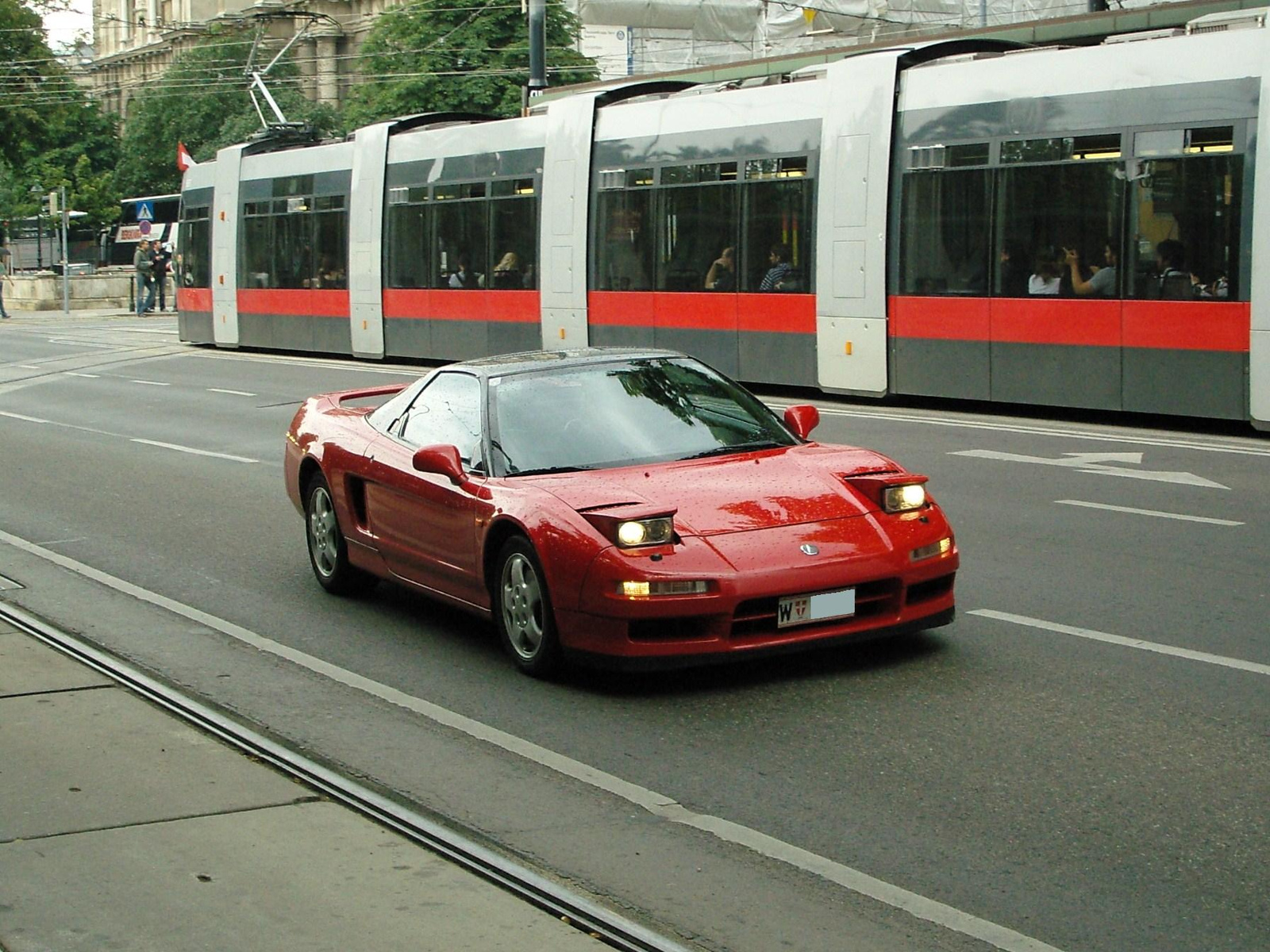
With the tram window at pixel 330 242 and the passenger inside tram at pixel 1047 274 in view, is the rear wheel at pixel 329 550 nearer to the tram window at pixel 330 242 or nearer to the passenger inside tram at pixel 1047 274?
the passenger inside tram at pixel 1047 274

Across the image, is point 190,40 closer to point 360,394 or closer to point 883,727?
point 360,394

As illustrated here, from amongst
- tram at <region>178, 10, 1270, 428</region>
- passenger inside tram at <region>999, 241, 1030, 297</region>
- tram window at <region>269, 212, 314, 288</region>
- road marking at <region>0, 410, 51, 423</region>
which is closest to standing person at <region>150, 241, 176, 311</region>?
tram window at <region>269, 212, 314, 288</region>

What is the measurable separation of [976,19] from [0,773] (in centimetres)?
6506

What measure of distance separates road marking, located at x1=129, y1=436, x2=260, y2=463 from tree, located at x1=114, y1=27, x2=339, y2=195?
64240 millimetres

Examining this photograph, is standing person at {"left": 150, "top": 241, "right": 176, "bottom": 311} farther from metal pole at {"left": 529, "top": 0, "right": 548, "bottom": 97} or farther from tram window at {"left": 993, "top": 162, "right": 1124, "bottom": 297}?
tram window at {"left": 993, "top": 162, "right": 1124, "bottom": 297}

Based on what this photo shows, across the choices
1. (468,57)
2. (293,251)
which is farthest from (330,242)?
(468,57)

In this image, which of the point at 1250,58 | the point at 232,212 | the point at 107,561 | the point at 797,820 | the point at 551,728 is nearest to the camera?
the point at 797,820

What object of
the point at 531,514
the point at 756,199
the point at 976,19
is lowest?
the point at 531,514

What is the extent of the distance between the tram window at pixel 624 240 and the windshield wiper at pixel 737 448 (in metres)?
14.1

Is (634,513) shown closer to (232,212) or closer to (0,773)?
(0,773)

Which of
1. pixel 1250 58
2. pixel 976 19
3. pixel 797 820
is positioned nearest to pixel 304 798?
pixel 797 820

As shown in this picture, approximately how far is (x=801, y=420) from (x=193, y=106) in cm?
7962

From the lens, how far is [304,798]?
594cm

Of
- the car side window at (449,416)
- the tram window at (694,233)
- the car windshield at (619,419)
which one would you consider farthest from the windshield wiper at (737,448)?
the tram window at (694,233)
